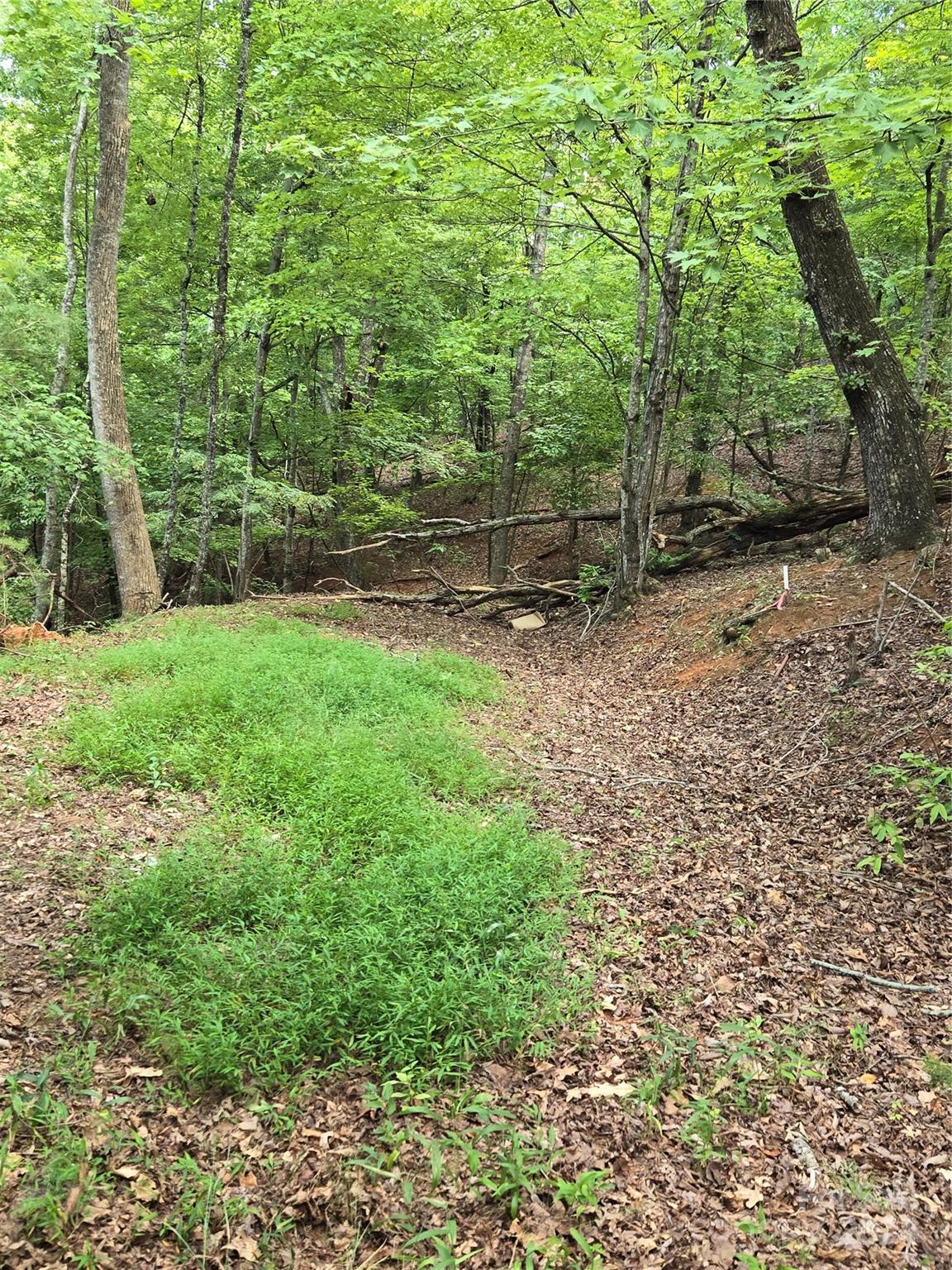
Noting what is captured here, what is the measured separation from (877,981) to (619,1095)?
5.20 feet

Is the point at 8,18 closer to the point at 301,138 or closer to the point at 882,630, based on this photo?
the point at 301,138

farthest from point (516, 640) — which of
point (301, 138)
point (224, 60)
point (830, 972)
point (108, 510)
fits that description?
point (224, 60)

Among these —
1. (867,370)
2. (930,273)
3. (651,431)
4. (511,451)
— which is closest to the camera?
(867,370)

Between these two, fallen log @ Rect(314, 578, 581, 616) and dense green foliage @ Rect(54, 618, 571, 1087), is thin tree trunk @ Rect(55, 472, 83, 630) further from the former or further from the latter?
dense green foliage @ Rect(54, 618, 571, 1087)

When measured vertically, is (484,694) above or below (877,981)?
above

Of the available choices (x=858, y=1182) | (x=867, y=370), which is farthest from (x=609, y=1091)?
(x=867, y=370)

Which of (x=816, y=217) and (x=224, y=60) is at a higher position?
(x=224, y=60)

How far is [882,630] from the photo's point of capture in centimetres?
698

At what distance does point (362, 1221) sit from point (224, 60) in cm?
1569

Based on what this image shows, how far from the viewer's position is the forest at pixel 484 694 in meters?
2.66

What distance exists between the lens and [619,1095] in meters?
2.98

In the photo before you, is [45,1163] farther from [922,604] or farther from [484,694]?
[922,604]

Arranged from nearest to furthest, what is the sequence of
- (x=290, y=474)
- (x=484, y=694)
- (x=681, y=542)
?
(x=484, y=694)
(x=681, y=542)
(x=290, y=474)

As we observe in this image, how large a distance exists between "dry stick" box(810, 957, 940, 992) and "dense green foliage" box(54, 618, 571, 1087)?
142cm
